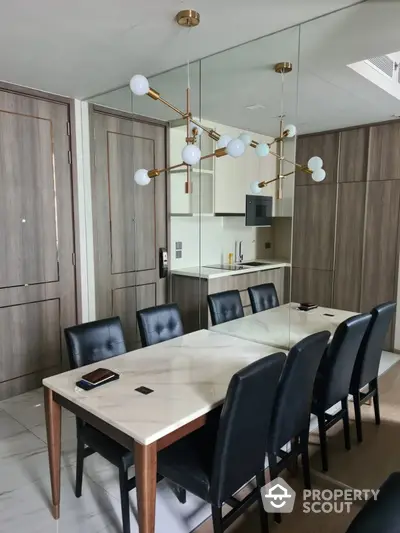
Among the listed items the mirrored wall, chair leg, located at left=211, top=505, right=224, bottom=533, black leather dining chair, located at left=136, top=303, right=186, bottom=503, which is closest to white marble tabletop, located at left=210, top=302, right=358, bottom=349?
the mirrored wall

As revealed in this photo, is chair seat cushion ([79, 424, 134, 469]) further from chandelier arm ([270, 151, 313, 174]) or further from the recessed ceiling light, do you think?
the recessed ceiling light

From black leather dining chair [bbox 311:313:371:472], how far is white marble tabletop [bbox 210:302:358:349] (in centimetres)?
22

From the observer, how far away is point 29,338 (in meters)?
3.50

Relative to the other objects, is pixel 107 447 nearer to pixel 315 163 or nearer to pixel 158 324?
pixel 158 324

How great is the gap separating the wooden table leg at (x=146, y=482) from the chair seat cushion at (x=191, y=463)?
0.20 metres

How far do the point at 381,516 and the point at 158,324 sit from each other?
2.00 m

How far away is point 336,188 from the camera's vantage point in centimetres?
264

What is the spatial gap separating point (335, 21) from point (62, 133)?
2.53m

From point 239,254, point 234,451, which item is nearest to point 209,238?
point 239,254

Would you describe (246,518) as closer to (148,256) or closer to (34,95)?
(148,256)

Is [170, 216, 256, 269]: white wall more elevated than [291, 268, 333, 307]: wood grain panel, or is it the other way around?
[170, 216, 256, 269]: white wall

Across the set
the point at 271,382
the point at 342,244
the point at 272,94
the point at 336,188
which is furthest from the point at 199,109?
the point at 271,382

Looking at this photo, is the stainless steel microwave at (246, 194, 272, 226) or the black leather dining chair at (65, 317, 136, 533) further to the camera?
the stainless steel microwave at (246, 194, 272, 226)

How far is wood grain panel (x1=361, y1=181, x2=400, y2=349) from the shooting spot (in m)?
2.58
